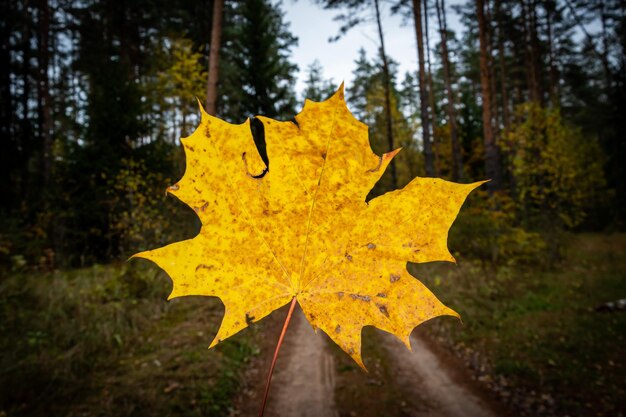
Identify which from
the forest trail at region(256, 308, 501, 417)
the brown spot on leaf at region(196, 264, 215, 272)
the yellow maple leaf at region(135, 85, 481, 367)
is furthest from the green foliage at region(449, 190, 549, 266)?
the brown spot on leaf at region(196, 264, 215, 272)

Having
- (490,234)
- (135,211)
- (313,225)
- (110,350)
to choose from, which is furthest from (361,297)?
(490,234)

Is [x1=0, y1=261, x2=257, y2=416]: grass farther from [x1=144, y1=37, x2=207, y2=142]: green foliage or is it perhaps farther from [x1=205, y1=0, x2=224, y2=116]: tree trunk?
[x1=144, y1=37, x2=207, y2=142]: green foliage

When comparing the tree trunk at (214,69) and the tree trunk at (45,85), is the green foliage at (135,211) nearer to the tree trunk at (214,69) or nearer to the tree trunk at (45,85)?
the tree trunk at (214,69)

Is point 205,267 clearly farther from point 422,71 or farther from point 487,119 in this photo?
point 422,71

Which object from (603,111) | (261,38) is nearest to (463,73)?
(603,111)

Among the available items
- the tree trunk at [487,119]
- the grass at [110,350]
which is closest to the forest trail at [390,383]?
the grass at [110,350]

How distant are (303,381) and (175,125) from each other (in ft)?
44.0

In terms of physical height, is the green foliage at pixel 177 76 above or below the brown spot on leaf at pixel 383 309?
above

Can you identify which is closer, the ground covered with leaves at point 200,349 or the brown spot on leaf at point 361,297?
the brown spot on leaf at point 361,297

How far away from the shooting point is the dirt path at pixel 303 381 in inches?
168

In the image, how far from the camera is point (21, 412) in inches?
132

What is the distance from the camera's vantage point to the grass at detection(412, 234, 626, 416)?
162 inches

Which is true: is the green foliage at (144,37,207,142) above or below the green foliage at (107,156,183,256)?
above

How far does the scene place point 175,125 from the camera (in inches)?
584
